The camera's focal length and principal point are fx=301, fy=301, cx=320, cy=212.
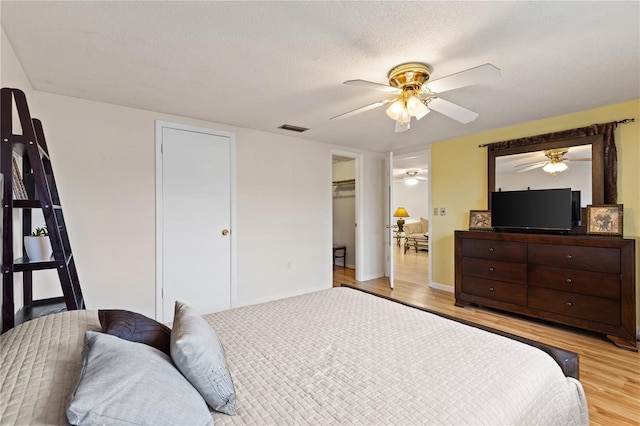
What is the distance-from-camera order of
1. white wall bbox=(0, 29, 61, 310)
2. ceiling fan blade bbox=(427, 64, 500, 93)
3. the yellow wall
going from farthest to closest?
the yellow wall → white wall bbox=(0, 29, 61, 310) → ceiling fan blade bbox=(427, 64, 500, 93)

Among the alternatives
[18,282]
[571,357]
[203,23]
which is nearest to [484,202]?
→ [571,357]

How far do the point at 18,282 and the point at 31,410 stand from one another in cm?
174

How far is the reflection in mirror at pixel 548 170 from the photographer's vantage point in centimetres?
307

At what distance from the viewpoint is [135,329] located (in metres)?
1.11

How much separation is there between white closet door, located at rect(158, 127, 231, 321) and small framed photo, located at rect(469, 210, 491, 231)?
3.06 metres

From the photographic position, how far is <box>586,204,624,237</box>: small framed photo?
2828 millimetres

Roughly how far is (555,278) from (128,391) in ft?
11.6

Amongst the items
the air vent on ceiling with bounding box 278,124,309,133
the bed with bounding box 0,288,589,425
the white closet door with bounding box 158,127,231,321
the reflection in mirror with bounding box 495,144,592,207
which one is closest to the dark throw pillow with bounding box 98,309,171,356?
the bed with bounding box 0,288,589,425

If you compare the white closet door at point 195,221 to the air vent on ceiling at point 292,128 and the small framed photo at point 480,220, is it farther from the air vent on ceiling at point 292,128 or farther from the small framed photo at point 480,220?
the small framed photo at point 480,220

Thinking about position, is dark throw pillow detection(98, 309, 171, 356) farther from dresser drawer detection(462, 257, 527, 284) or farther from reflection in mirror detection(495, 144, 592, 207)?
reflection in mirror detection(495, 144, 592, 207)

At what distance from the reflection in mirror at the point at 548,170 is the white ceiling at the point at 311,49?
510 mm

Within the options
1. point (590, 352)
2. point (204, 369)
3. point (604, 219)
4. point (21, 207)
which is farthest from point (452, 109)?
point (21, 207)

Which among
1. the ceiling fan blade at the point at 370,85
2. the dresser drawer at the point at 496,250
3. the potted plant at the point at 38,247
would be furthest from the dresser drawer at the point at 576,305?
the potted plant at the point at 38,247

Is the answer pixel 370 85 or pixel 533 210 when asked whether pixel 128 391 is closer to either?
pixel 370 85
